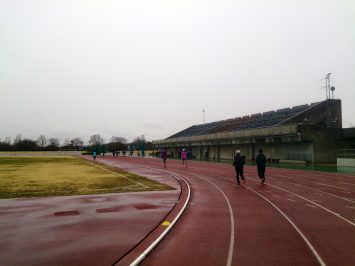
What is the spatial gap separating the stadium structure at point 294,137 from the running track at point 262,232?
22.5 meters

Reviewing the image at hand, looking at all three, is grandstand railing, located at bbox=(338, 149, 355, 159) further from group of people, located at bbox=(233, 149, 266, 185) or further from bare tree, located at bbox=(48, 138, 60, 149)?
bare tree, located at bbox=(48, 138, 60, 149)

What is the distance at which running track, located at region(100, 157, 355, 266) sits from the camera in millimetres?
6434

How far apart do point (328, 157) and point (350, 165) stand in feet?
17.4

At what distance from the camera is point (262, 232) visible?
8258 millimetres

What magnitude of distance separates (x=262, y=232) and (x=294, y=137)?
29411 millimetres

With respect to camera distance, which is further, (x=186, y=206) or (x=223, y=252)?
(x=186, y=206)

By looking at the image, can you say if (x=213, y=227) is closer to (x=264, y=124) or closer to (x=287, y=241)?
(x=287, y=241)

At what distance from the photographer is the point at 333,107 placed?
41781 mm

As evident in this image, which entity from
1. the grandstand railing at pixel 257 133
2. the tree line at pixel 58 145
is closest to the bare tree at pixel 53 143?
the tree line at pixel 58 145

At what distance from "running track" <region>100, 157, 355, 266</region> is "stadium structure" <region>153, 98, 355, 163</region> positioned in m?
22.5

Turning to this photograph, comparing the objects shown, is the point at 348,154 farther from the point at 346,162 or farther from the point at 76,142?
the point at 76,142

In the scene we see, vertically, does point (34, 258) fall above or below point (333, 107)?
below

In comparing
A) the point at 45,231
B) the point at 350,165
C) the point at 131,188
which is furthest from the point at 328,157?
the point at 45,231

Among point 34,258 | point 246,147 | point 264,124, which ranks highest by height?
point 264,124
